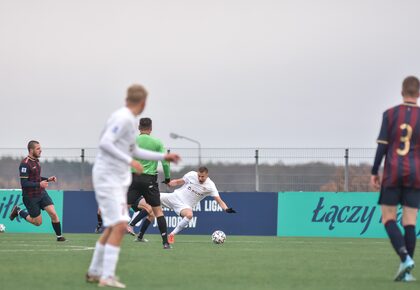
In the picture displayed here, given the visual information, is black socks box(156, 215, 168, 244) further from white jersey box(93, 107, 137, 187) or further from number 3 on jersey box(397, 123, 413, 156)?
white jersey box(93, 107, 137, 187)

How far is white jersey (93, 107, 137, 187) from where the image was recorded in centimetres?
997

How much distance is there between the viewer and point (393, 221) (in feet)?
38.0

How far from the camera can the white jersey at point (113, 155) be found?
32.7 feet

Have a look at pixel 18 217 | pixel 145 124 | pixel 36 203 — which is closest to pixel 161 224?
pixel 145 124

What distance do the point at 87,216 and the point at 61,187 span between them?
76.4 inches

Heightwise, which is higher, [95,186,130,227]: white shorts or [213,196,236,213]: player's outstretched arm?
[95,186,130,227]: white shorts

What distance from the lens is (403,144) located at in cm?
1154

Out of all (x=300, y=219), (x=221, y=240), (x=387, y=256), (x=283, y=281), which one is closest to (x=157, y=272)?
(x=283, y=281)

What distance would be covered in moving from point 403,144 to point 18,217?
751 inches

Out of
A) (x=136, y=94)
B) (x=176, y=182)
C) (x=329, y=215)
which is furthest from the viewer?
(x=329, y=215)

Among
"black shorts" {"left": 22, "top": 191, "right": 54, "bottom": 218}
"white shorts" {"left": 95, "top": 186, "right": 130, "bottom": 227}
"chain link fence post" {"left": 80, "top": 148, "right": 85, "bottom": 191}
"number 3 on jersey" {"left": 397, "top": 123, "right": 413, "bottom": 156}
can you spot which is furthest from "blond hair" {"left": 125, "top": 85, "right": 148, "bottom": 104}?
"chain link fence post" {"left": 80, "top": 148, "right": 85, "bottom": 191}

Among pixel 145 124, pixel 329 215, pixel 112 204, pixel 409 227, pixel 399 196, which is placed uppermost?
pixel 145 124

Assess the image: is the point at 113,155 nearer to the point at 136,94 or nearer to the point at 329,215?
the point at 136,94

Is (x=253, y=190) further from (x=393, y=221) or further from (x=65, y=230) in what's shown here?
(x=393, y=221)
